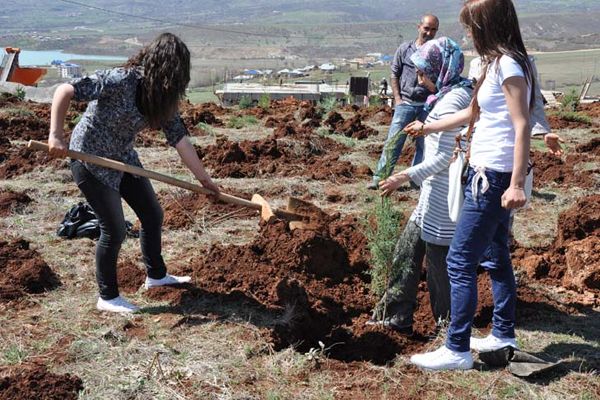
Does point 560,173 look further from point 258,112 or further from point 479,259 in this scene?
point 258,112

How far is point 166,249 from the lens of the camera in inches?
235

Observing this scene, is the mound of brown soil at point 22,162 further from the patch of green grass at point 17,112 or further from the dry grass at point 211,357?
the patch of green grass at point 17,112

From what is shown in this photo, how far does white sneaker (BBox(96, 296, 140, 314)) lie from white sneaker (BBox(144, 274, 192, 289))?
37 centimetres

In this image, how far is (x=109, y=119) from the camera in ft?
13.9

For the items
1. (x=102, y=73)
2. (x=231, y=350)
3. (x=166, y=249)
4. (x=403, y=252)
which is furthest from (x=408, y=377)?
(x=166, y=249)

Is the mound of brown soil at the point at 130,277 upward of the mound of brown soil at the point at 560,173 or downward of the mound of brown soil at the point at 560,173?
downward

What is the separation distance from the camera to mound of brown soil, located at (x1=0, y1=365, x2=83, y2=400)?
11.4ft

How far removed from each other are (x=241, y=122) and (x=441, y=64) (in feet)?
28.8

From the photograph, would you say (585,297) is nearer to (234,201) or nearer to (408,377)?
(408,377)

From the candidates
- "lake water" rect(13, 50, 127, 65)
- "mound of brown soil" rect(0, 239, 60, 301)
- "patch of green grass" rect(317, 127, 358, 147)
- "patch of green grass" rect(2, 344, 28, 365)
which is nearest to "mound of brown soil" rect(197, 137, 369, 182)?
"patch of green grass" rect(317, 127, 358, 147)

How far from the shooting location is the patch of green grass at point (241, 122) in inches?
497

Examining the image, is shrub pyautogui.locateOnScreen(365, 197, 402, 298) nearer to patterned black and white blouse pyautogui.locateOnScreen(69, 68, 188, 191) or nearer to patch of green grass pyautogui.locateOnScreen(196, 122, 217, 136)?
patterned black and white blouse pyautogui.locateOnScreen(69, 68, 188, 191)

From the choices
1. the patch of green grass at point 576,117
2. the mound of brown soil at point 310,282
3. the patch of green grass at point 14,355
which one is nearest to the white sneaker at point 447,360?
the mound of brown soil at point 310,282

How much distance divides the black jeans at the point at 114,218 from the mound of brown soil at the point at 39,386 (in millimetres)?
979
